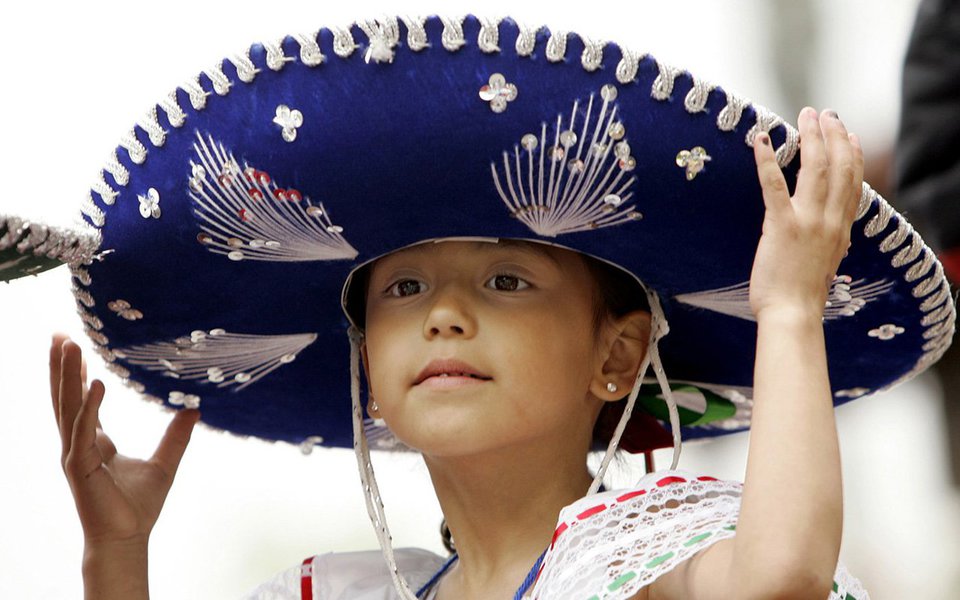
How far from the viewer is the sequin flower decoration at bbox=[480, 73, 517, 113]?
1547 millimetres

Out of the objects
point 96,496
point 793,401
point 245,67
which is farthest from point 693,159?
point 96,496

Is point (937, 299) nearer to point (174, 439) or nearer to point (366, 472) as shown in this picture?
point (366, 472)

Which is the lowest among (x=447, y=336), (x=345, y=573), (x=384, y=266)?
(x=345, y=573)

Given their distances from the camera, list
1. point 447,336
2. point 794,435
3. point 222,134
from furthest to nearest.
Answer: point 447,336
point 222,134
point 794,435

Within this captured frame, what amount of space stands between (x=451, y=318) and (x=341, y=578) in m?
0.55

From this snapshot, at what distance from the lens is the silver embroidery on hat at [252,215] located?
1.68m

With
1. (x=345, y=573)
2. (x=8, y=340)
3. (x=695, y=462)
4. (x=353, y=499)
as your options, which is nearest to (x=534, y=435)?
(x=345, y=573)

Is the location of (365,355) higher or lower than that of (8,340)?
lower

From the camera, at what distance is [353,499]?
523cm

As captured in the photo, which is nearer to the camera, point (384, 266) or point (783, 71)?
point (384, 266)

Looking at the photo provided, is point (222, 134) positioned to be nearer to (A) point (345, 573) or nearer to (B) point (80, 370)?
(B) point (80, 370)

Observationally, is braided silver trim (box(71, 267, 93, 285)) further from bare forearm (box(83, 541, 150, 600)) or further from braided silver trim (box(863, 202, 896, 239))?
braided silver trim (box(863, 202, 896, 239))

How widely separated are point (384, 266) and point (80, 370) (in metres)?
0.50

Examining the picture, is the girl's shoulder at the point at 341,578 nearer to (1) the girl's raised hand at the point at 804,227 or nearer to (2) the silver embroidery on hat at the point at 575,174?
→ (2) the silver embroidery on hat at the point at 575,174
